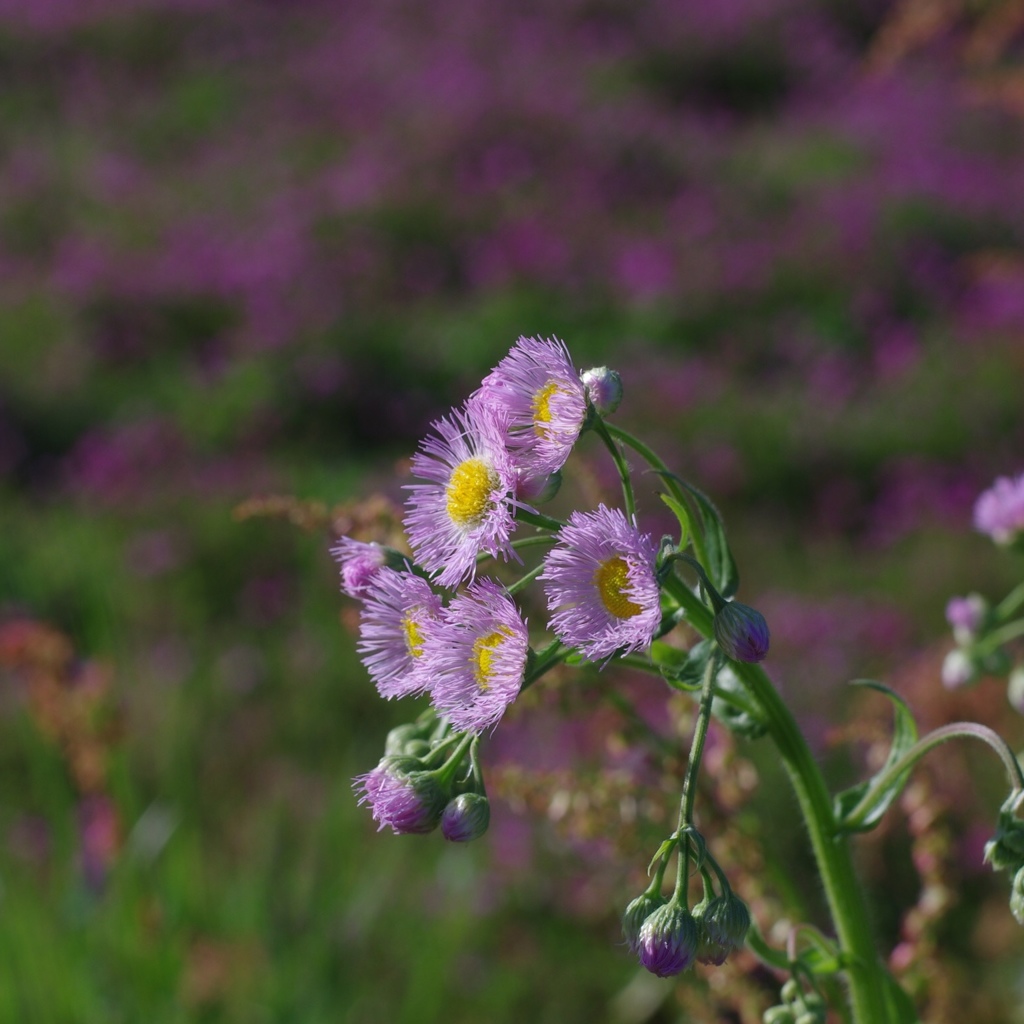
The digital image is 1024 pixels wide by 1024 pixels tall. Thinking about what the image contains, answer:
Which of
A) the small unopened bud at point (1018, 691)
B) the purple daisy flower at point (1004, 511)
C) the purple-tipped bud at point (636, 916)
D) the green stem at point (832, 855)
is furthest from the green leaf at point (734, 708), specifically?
the purple daisy flower at point (1004, 511)

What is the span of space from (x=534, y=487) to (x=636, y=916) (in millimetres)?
240

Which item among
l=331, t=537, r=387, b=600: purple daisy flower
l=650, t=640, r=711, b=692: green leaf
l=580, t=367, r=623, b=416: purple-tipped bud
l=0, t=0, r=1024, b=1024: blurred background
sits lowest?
l=0, t=0, r=1024, b=1024: blurred background

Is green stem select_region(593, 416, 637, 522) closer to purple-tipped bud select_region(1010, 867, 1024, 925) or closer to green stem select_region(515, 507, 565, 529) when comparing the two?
green stem select_region(515, 507, 565, 529)

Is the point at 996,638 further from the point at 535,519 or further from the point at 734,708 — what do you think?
the point at 535,519

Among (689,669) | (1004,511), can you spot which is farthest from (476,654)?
(1004,511)

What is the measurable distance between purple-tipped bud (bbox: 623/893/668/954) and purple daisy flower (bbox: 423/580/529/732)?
13cm

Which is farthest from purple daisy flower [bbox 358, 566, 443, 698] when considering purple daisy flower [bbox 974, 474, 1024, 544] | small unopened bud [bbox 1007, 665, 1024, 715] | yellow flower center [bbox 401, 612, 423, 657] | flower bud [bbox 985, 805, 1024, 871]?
purple daisy flower [bbox 974, 474, 1024, 544]

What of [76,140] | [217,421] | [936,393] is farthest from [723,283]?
[76,140]

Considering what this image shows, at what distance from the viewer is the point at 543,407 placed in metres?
0.74

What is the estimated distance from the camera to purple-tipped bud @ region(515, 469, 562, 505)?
728 millimetres

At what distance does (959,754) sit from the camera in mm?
2701

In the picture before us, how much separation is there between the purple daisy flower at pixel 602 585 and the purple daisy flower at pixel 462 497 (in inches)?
1.4

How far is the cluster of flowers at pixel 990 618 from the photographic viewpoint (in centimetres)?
112

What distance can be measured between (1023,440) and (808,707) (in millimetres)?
2090
